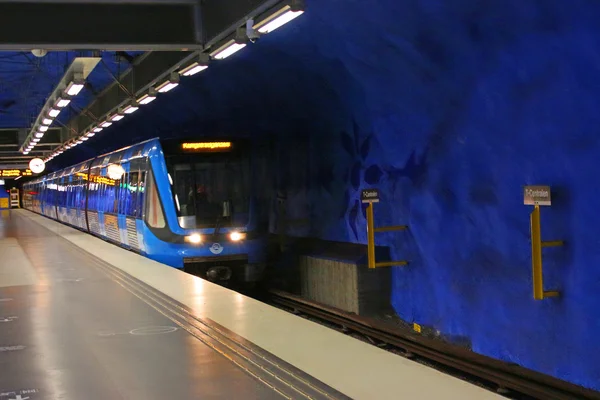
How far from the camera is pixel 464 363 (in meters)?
8.87

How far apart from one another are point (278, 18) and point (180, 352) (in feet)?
11.2

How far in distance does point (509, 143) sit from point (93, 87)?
15527mm

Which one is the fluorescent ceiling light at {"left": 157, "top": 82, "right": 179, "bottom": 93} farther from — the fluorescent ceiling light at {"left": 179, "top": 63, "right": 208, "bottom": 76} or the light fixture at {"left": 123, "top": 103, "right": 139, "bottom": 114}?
the light fixture at {"left": 123, "top": 103, "right": 139, "bottom": 114}

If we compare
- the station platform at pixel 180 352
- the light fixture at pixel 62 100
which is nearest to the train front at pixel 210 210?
the light fixture at pixel 62 100

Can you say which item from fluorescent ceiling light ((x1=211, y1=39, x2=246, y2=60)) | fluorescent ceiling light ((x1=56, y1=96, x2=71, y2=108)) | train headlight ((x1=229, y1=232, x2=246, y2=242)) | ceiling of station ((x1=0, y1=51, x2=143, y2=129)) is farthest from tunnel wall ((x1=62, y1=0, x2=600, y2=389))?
ceiling of station ((x1=0, y1=51, x2=143, y2=129))

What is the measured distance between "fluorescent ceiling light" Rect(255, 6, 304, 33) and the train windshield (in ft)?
20.1

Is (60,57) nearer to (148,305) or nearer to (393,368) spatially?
(148,305)

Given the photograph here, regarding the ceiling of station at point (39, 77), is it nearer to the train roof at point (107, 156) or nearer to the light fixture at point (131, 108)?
the light fixture at point (131, 108)

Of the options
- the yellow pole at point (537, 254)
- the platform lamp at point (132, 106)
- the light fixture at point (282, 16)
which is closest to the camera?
the light fixture at point (282, 16)

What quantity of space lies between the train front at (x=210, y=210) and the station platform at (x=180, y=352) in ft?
9.99

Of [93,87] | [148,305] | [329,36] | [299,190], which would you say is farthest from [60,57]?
[148,305]

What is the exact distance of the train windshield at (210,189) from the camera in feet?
44.9

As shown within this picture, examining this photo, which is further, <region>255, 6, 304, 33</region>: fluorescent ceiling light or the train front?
the train front

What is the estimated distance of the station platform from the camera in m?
5.00
